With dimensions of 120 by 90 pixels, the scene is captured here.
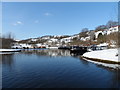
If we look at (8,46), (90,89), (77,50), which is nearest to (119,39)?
(77,50)

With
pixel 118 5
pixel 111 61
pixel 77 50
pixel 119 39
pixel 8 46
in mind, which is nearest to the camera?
pixel 111 61

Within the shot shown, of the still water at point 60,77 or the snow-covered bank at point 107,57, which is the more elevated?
the snow-covered bank at point 107,57

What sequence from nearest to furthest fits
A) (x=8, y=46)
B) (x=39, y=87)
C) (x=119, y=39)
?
(x=39, y=87) < (x=119, y=39) < (x=8, y=46)

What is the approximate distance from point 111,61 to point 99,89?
15163 mm

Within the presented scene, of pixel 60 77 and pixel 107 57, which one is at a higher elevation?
pixel 107 57

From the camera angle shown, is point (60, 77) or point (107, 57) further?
point (107, 57)

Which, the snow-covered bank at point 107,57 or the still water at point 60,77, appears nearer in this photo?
the still water at point 60,77

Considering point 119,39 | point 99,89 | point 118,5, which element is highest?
point 118,5

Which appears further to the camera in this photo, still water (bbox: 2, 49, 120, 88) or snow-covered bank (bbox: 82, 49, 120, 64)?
snow-covered bank (bbox: 82, 49, 120, 64)

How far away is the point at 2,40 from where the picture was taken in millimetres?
97750

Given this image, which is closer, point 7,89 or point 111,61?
point 7,89

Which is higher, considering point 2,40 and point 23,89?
point 2,40

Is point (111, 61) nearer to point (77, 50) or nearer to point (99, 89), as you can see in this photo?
point (99, 89)

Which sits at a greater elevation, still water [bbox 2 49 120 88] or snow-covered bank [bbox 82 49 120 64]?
snow-covered bank [bbox 82 49 120 64]
